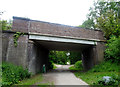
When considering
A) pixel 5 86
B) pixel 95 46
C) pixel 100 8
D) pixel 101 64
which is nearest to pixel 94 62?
pixel 101 64

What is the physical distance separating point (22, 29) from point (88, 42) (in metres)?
7.67

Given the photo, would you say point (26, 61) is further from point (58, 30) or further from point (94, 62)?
point (94, 62)

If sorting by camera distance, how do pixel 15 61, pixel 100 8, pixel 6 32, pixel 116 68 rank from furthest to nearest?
1. pixel 100 8
2. pixel 116 68
3. pixel 6 32
4. pixel 15 61

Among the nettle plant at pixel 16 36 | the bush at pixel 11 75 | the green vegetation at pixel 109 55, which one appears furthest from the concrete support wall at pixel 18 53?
the green vegetation at pixel 109 55

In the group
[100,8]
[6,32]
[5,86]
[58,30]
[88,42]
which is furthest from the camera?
[100,8]

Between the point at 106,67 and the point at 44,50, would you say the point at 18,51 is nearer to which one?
the point at 44,50

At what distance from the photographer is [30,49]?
8680 mm

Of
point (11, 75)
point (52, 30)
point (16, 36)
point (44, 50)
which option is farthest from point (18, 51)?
point (44, 50)

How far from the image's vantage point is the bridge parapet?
29.9ft

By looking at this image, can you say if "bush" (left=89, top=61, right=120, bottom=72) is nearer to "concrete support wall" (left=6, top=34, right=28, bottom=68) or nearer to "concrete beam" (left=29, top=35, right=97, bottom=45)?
"concrete beam" (left=29, top=35, right=97, bottom=45)

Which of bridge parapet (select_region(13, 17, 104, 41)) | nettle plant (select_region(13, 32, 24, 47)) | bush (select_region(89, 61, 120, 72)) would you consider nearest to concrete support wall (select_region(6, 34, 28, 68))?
nettle plant (select_region(13, 32, 24, 47))

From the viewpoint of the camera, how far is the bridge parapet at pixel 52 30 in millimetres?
9125

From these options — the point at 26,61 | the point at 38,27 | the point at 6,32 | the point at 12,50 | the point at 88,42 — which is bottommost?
the point at 26,61

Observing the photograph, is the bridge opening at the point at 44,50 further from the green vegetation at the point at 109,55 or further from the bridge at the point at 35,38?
the green vegetation at the point at 109,55
